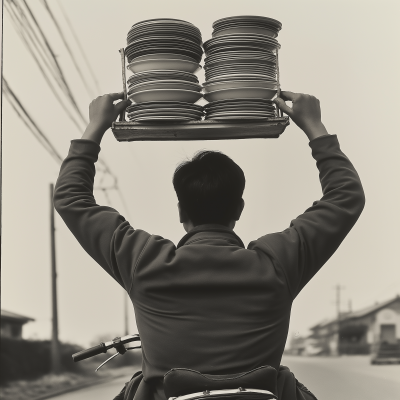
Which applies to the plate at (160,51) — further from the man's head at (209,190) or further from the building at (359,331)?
the building at (359,331)

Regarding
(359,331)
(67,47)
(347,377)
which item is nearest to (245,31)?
(67,47)

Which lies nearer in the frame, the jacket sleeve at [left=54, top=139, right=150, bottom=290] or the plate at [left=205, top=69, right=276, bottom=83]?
the jacket sleeve at [left=54, top=139, right=150, bottom=290]

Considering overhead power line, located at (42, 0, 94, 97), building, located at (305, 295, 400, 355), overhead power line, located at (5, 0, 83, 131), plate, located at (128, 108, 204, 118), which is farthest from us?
building, located at (305, 295, 400, 355)

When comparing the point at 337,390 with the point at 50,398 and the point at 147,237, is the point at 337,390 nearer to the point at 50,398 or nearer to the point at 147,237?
the point at 50,398

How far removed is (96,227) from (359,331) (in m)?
5.15

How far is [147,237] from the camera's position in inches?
51.1

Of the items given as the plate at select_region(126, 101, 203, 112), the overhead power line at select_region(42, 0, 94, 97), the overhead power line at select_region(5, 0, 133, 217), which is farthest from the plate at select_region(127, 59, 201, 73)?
the overhead power line at select_region(42, 0, 94, 97)

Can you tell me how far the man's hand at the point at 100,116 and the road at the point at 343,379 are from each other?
3622 mm

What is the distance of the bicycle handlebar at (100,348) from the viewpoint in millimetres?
1599

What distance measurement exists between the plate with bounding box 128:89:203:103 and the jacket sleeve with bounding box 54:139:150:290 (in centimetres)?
29

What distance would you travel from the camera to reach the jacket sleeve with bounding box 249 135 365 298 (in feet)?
4.19

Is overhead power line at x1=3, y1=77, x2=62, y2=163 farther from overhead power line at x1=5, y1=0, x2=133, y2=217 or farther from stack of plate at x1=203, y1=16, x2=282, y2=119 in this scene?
stack of plate at x1=203, y1=16, x2=282, y2=119

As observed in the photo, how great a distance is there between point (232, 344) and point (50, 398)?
17.8ft

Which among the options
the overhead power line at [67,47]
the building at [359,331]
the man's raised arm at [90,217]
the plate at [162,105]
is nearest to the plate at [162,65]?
the plate at [162,105]
